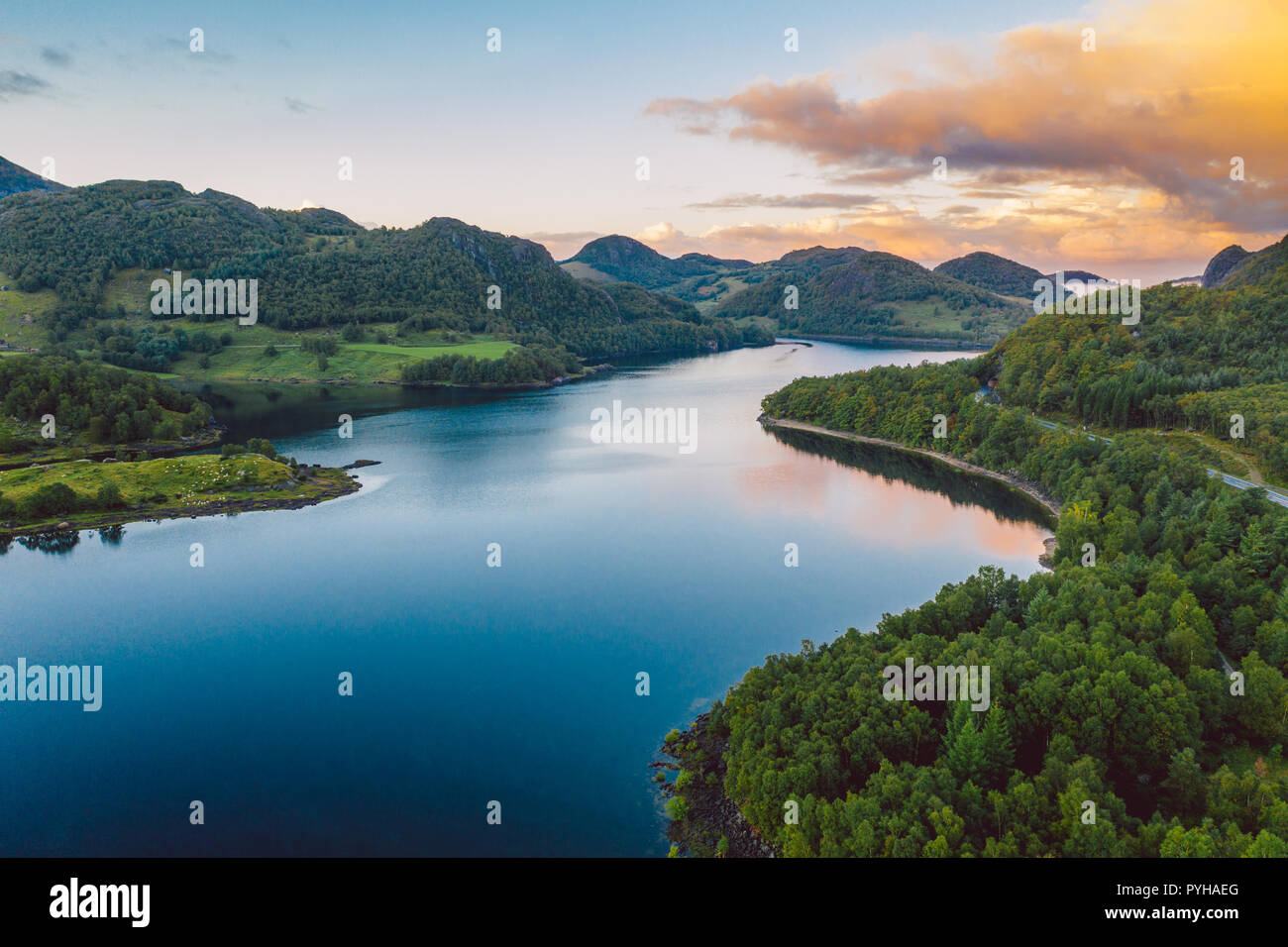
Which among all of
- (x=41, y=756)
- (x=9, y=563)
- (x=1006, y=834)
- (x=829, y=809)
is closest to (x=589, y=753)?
(x=829, y=809)

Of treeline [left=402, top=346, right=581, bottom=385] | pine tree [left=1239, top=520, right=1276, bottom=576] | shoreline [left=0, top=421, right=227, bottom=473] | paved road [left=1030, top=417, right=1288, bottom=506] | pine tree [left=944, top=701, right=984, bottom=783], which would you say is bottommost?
pine tree [left=944, top=701, right=984, bottom=783]

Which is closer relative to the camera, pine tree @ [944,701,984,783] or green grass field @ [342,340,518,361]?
pine tree @ [944,701,984,783]

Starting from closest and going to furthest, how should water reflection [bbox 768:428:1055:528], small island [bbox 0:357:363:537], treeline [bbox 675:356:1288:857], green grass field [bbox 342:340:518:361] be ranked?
treeline [bbox 675:356:1288:857] → small island [bbox 0:357:363:537] → water reflection [bbox 768:428:1055:528] → green grass field [bbox 342:340:518:361]

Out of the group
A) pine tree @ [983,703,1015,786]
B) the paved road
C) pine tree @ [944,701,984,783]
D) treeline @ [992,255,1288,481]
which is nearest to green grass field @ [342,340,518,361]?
treeline @ [992,255,1288,481]

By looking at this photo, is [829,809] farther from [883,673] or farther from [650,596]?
[650,596]

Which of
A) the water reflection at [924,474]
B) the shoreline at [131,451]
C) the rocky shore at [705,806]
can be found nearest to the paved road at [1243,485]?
the water reflection at [924,474]

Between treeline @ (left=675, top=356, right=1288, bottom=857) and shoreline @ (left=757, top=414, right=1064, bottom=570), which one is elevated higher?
shoreline @ (left=757, top=414, right=1064, bottom=570)

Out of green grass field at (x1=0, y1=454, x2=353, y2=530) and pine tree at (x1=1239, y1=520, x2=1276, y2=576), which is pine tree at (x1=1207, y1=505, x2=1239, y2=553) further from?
green grass field at (x1=0, y1=454, x2=353, y2=530)

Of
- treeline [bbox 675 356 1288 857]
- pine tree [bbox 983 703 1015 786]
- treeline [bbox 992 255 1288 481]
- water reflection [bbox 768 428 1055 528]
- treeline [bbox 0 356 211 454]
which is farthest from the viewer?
treeline [bbox 0 356 211 454]
